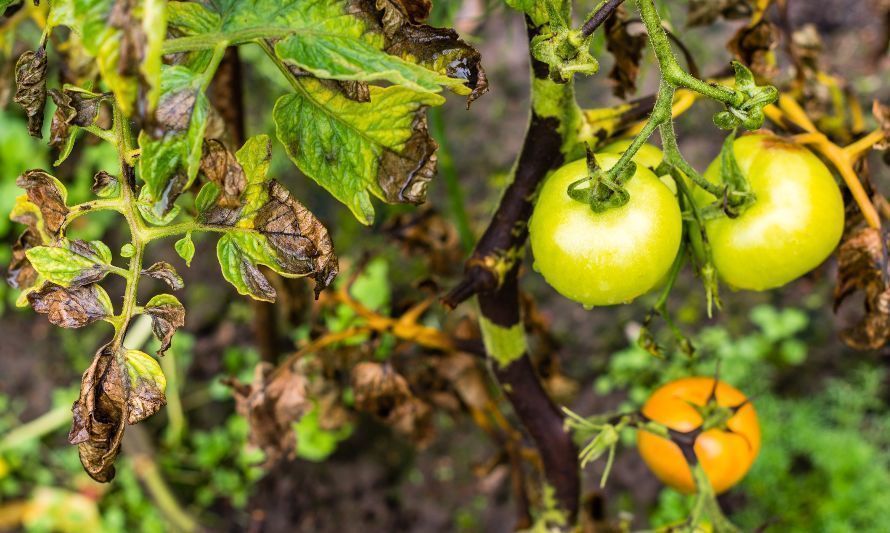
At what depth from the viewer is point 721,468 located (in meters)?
0.92

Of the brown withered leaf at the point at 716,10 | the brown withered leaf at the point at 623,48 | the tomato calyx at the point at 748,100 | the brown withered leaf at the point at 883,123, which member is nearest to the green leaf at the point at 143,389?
the tomato calyx at the point at 748,100

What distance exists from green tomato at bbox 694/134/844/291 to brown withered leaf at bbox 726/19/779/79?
234 millimetres

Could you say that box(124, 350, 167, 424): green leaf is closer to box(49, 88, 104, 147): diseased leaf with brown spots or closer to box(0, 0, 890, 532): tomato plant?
box(0, 0, 890, 532): tomato plant

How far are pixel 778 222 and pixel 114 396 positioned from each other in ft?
1.73

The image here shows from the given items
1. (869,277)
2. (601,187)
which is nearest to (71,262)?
(601,187)

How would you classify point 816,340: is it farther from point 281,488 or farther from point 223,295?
point 223,295

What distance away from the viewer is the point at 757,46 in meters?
0.86

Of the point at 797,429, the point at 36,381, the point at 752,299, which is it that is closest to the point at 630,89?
the point at 797,429

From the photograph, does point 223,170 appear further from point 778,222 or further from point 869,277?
point 869,277

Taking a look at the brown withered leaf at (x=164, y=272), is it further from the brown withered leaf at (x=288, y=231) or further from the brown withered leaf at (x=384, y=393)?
the brown withered leaf at (x=384, y=393)

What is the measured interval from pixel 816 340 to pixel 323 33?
1.59 metres

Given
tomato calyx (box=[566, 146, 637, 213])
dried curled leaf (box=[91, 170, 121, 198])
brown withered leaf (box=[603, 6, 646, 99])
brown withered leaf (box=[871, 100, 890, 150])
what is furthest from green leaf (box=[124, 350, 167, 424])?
brown withered leaf (box=[871, 100, 890, 150])

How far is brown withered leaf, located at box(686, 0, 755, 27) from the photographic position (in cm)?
94

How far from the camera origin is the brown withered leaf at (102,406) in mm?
536
